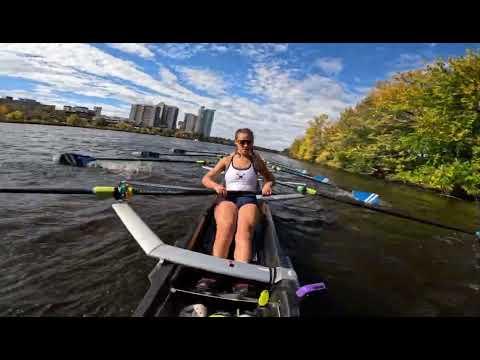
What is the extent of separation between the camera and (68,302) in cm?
330

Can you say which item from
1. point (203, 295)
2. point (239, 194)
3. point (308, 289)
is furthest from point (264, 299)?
point (239, 194)

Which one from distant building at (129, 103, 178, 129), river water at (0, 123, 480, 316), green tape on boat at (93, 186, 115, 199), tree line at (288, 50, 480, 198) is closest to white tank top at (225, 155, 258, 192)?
river water at (0, 123, 480, 316)

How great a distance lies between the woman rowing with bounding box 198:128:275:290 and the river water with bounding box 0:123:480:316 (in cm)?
69

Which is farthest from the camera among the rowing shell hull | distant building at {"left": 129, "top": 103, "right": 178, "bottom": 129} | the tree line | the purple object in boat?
distant building at {"left": 129, "top": 103, "right": 178, "bottom": 129}

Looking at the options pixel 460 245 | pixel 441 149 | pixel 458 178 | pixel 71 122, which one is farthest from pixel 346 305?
pixel 71 122

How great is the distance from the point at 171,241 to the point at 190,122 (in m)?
132

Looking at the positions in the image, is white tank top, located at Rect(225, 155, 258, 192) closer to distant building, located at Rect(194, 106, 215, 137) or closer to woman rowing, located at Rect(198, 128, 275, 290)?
woman rowing, located at Rect(198, 128, 275, 290)

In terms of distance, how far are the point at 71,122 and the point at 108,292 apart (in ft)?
190

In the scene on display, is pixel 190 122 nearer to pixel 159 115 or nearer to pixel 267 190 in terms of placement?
pixel 159 115

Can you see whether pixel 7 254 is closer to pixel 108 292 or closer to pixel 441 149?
pixel 108 292

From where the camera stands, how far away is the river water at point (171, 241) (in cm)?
356

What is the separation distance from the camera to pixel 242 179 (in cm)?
482

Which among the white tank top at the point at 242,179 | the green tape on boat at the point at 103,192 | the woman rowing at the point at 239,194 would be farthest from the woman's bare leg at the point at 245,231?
the green tape on boat at the point at 103,192

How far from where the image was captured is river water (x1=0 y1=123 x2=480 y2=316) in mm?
3562
